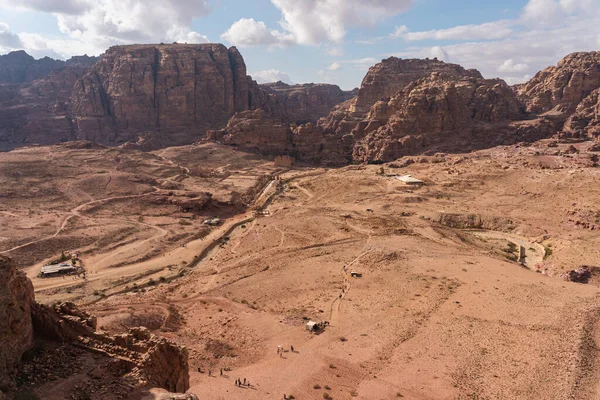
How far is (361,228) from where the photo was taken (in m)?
48.8

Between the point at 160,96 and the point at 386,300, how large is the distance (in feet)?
401

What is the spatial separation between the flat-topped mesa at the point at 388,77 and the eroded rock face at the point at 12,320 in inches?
4804

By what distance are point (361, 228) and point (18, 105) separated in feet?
490

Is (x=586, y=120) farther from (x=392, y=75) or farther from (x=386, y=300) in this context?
(x=386, y=300)

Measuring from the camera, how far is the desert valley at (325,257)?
1911 centimetres

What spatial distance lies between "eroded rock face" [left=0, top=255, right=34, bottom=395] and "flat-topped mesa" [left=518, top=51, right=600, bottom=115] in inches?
4637

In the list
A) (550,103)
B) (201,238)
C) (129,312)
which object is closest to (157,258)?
(201,238)

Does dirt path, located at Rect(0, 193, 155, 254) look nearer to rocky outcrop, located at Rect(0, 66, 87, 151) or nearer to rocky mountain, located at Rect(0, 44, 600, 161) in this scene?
rocky mountain, located at Rect(0, 44, 600, 161)

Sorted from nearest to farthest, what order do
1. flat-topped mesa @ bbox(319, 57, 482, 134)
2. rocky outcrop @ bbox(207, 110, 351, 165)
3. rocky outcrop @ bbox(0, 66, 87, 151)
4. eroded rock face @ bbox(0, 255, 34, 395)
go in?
1. eroded rock face @ bbox(0, 255, 34, 395)
2. rocky outcrop @ bbox(207, 110, 351, 165)
3. rocky outcrop @ bbox(0, 66, 87, 151)
4. flat-topped mesa @ bbox(319, 57, 482, 134)

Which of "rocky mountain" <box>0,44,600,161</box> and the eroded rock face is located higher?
"rocky mountain" <box>0,44,600,161</box>

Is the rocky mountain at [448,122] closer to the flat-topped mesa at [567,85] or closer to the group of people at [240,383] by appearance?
the flat-topped mesa at [567,85]

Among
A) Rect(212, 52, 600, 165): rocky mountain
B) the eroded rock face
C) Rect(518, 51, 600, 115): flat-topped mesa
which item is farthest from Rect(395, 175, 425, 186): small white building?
the eroded rock face

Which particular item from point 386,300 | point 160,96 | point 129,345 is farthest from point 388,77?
point 129,345

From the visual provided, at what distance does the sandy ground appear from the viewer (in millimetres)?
20562
